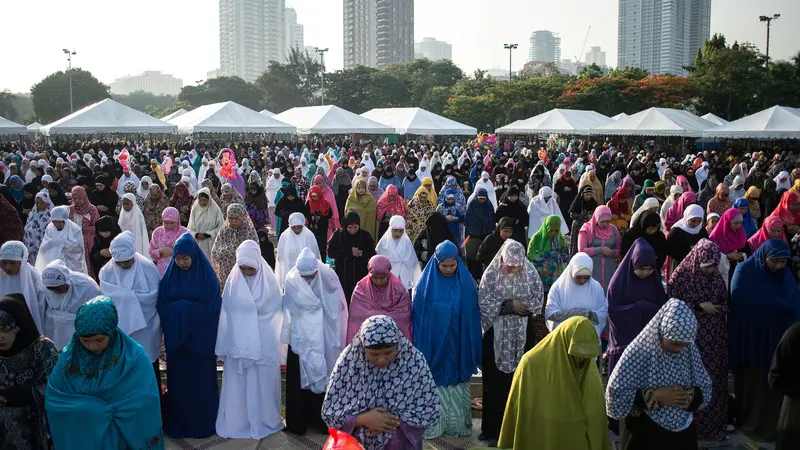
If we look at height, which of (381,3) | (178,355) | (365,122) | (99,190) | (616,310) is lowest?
(178,355)

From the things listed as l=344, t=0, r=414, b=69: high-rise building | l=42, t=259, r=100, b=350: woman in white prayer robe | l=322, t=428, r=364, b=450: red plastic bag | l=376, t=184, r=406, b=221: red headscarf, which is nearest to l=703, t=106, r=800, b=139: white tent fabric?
l=376, t=184, r=406, b=221: red headscarf

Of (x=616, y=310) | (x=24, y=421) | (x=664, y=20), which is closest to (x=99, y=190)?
(x=24, y=421)

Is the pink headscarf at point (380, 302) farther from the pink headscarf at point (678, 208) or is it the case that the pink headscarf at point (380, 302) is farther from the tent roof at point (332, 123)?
the tent roof at point (332, 123)

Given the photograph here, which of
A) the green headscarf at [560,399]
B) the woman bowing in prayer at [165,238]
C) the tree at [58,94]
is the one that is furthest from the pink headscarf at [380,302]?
the tree at [58,94]

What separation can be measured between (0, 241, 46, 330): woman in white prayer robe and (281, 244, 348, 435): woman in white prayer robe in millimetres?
1568

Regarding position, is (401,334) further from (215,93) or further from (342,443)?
(215,93)

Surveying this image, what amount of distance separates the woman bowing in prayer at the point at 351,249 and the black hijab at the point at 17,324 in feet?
12.0

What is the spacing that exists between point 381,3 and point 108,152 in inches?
4260

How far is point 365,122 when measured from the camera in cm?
2562

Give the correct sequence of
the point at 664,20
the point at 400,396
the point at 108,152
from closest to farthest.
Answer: the point at 400,396 < the point at 108,152 < the point at 664,20

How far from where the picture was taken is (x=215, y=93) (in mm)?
65438

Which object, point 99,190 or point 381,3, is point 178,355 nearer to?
point 99,190

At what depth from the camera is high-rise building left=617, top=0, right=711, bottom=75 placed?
14988 cm

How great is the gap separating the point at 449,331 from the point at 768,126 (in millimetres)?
19393
